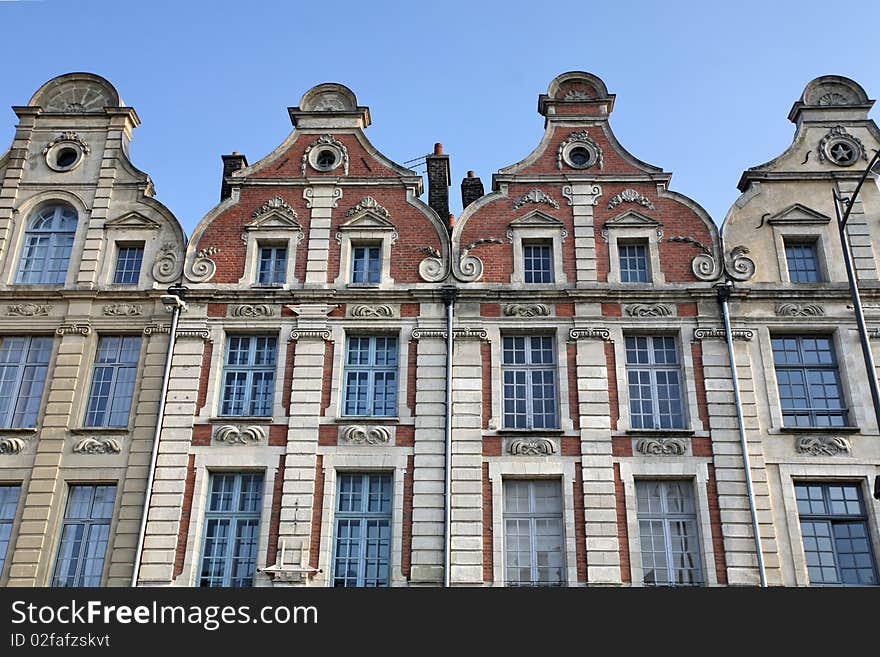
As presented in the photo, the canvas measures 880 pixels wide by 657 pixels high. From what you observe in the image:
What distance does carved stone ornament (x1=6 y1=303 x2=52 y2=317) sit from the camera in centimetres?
1817

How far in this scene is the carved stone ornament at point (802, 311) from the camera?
58.2 feet

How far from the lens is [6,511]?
16.7 meters

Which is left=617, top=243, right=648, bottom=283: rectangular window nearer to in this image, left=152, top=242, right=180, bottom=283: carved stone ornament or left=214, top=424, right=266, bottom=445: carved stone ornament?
left=214, top=424, right=266, bottom=445: carved stone ornament

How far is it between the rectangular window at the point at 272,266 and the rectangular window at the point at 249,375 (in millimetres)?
1140

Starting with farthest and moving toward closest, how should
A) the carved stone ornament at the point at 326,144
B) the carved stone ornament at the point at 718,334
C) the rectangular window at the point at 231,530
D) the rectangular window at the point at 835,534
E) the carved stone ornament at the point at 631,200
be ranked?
the carved stone ornament at the point at 326,144 < the carved stone ornament at the point at 631,200 < the carved stone ornament at the point at 718,334 < the rectangular window at the point at 231,530 < the rectangular window at the point at 835,534

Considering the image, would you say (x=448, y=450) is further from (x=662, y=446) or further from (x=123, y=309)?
(x=123, y=309)

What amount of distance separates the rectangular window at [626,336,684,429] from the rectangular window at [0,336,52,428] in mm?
10165

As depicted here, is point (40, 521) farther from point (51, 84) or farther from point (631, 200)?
point (631, 200)

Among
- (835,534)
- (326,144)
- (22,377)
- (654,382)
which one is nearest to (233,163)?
(326,144)

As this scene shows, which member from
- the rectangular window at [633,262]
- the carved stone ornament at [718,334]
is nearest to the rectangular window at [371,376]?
the rectangular window at [633,262]

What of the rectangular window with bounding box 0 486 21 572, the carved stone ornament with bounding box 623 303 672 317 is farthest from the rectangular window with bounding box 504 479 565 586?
the rectangular window with bounding box 0 486 21 572

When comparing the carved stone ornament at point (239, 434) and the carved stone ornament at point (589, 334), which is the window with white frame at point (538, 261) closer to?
the carved stone ornament at point (589, 334)

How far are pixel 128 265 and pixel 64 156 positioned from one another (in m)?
2.95

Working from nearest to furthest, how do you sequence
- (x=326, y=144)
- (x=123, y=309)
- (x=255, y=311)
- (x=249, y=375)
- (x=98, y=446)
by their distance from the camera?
(x=98, y=446), (x=249, y=375), (x=255, y=311), (x=123, y=309), (x=326, y=144)
